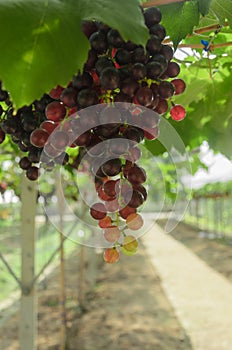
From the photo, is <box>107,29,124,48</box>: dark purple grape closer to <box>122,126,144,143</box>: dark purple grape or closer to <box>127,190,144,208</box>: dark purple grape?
<box>122,126,144,143</box>: dark purple grape

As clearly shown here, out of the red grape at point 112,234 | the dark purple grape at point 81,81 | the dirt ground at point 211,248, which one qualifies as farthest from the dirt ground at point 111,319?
the dark purple grape at point 81,81

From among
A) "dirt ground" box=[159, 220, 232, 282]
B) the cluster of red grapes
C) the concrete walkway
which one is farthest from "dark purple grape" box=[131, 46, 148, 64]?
"dirt ground" box=[159, 220, 232, 282]

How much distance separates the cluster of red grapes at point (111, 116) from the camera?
71 centimetres

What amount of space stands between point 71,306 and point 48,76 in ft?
25.9

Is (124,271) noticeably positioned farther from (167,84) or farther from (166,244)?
(167,84)

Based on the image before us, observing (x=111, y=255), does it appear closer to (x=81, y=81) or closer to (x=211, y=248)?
(x=81, y=81)

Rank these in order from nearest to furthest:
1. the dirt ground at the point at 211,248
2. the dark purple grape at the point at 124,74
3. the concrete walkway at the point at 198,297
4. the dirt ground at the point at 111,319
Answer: the dark purple grape at the point at 124,74
the dirt ground at the point at 111,319
the concrete walkway at the point at 198,297
the dirt ground at the point at 211,248

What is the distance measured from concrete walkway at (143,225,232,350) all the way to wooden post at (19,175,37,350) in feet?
9.49

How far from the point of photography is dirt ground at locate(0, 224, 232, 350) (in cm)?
609

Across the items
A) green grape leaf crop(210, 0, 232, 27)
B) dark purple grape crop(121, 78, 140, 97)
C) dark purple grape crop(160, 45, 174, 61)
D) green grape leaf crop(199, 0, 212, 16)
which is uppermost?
green grape leaf crop(210, 0, 232, 27)

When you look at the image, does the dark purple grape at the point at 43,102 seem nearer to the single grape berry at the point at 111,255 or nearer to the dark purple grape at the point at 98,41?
the dark purple grape at the point at 98,41

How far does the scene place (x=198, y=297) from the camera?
912 cm

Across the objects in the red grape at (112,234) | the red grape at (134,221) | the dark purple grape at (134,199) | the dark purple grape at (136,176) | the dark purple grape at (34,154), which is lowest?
the red grape at (112,234)

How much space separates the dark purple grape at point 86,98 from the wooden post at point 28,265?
2.32 m
